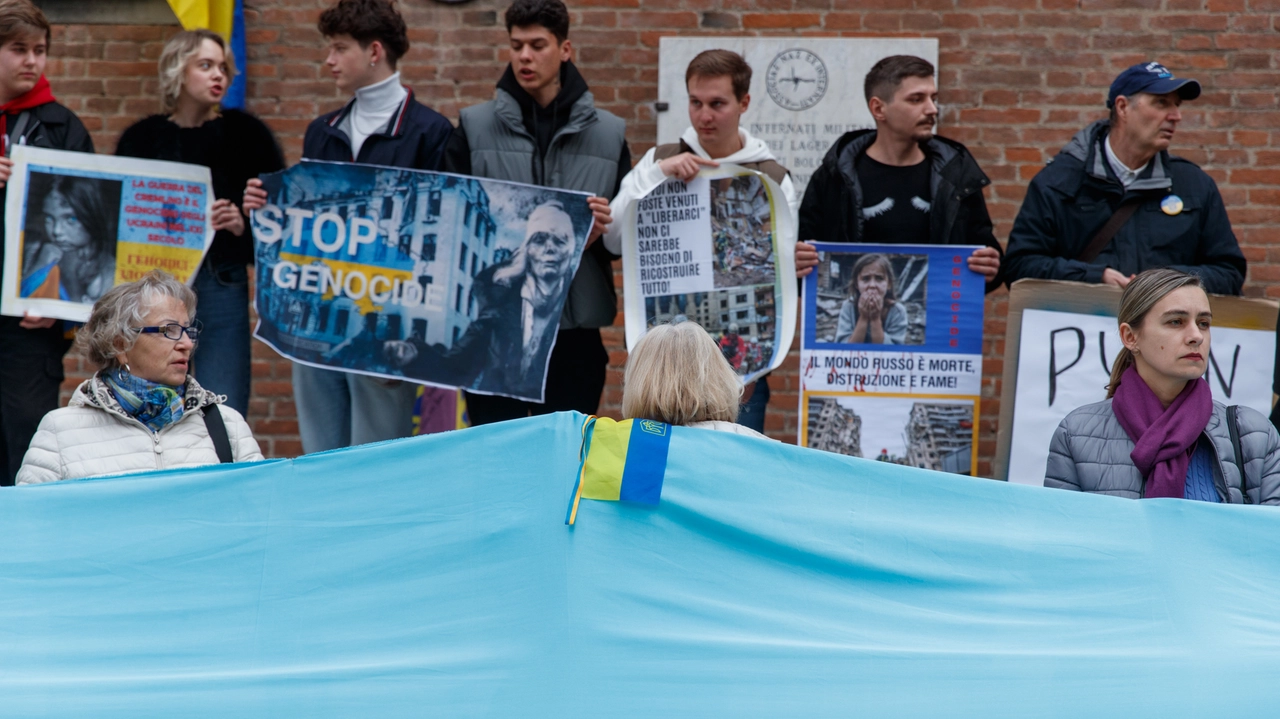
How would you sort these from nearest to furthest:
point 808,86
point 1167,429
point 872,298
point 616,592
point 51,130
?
point 616,592, point 1167,429, point 872,298, point 51,130, point 808,86

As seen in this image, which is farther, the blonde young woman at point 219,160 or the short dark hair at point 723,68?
Result: the blonde young woman at point 219,160

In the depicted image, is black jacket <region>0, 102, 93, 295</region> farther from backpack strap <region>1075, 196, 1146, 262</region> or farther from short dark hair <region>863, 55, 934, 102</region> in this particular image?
backpack strap <region>1075, 196, 1146, 262</region>

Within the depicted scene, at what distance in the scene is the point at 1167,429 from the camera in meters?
3.76

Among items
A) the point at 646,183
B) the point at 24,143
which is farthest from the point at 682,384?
the point at 24,143

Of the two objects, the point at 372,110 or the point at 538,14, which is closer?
the point at 538,14

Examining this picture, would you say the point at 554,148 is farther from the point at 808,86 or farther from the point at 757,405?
the point at 808,86

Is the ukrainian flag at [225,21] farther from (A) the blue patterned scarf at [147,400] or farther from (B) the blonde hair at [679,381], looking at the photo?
(B) the blonde hair at [679,381]

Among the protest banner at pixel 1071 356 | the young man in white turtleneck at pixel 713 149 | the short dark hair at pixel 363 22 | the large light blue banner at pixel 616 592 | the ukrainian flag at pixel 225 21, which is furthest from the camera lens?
the ukrainian flag at pixel 225 21

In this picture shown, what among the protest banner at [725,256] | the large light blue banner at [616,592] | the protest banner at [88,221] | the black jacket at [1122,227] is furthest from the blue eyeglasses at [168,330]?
the black jacket at [1122,227]

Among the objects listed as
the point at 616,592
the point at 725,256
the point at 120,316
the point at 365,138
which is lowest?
the point at 616,592

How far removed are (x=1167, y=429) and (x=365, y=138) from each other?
3076 millimetres

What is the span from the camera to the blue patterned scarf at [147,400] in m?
3.88

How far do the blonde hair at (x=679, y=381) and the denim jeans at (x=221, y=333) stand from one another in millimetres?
2455

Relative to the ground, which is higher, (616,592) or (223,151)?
(223,151)
